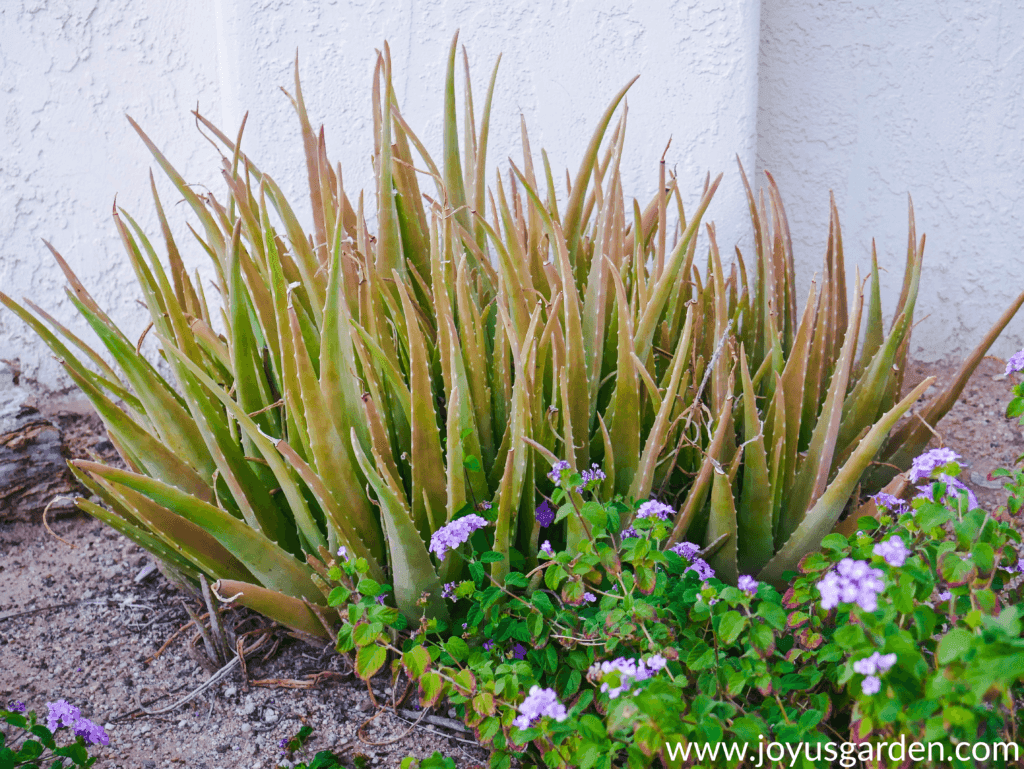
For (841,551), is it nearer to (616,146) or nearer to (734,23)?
(616,146)

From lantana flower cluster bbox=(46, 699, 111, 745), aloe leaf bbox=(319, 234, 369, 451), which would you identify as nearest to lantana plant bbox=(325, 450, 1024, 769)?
aloe leaf bbox=(319, 234, 369, 451)

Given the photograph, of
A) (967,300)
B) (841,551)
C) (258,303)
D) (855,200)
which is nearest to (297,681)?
(258,303)

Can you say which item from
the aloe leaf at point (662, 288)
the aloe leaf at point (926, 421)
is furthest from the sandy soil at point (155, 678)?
the aloe leaf at point (662, 288)

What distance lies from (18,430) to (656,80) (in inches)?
61.2

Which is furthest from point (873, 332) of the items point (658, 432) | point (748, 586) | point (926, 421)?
point (748, 586)

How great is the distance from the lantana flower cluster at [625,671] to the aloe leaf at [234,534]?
0.45 m

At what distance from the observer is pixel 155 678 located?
1.03m

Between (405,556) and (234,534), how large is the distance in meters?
0.22

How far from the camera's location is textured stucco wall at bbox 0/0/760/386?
1.52 m

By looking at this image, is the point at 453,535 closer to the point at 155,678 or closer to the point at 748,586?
the point at 748,586

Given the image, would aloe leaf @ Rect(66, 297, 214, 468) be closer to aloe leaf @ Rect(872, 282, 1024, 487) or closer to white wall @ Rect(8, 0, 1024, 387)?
white wall @ Rect(8, 0, 1024, 387)

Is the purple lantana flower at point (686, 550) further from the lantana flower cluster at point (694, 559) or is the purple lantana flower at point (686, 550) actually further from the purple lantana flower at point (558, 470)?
the purple lantana flower at point (558, 470)

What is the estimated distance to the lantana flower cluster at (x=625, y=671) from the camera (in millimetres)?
665

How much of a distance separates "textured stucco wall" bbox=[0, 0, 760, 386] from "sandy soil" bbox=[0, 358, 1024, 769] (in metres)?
0.67
